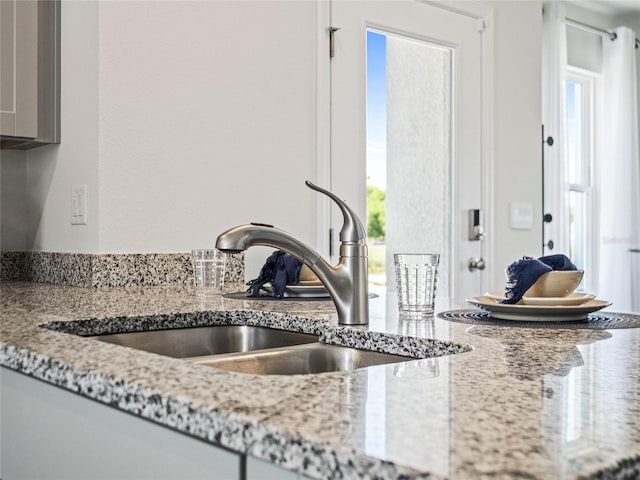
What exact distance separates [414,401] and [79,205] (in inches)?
62.9

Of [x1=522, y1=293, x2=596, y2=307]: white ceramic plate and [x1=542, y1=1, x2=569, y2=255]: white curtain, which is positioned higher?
[x1=542, y1=1, x2=569, y2=255]: white curtain

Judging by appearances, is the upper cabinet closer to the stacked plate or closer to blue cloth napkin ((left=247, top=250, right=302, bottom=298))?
blue cloth napkin ((left=247, top=250, right=302, bottom=298))

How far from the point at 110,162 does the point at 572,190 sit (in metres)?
3.50

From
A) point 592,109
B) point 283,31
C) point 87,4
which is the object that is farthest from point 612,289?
point 87,4

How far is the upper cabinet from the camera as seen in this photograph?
6.69 feet

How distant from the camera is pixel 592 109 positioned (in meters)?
4.82

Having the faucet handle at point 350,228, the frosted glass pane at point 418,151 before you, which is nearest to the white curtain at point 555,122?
the frosted glass pane at point 418,151

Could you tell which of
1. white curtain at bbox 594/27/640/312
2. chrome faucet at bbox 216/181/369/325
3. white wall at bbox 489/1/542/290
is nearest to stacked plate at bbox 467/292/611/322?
chrome faucet at bbox 216/181/369/325

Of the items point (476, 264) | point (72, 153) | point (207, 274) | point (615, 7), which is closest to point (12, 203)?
point (72, 153)

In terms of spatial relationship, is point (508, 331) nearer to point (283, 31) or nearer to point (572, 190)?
point (283, 31)

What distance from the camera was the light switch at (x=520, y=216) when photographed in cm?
324

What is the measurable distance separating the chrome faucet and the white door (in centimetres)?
128

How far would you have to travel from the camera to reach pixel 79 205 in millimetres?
2020

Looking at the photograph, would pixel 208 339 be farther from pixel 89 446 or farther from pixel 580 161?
pixel 580 161
